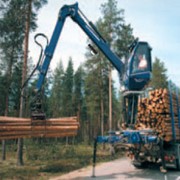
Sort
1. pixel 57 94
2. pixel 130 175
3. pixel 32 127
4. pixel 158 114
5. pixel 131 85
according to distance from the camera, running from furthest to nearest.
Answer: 1. pixel 57 94
2. pixel 158 114
3. pixel 130 175
4. pixel 131 85
5. pixel 32 127

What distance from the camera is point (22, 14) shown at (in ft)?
62.2

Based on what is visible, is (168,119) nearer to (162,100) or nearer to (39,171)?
(162,100)

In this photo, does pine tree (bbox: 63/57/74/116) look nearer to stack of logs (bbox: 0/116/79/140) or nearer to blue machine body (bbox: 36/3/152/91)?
blue machine body (bbox: 36/3/152/91)

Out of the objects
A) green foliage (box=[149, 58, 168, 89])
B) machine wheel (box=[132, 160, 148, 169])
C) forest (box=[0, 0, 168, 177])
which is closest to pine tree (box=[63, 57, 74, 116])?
forest (box=[0, 0, 168, 177])

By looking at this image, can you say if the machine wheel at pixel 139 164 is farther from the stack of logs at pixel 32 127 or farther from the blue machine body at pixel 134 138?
the stack of logs at pixel 32 127

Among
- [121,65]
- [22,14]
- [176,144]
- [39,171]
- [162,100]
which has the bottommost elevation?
[39,171]

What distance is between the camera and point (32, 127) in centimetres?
962

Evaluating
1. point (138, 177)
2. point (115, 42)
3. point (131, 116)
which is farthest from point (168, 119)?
point (115, 42)

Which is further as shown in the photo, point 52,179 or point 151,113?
point 151,113

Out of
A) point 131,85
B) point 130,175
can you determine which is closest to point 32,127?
point 131,85

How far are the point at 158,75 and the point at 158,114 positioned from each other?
38.7 meters

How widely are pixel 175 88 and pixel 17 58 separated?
15.0 m

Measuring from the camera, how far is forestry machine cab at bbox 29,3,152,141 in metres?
10.8

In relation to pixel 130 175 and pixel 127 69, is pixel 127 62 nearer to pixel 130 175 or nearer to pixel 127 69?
pixel 127 69
